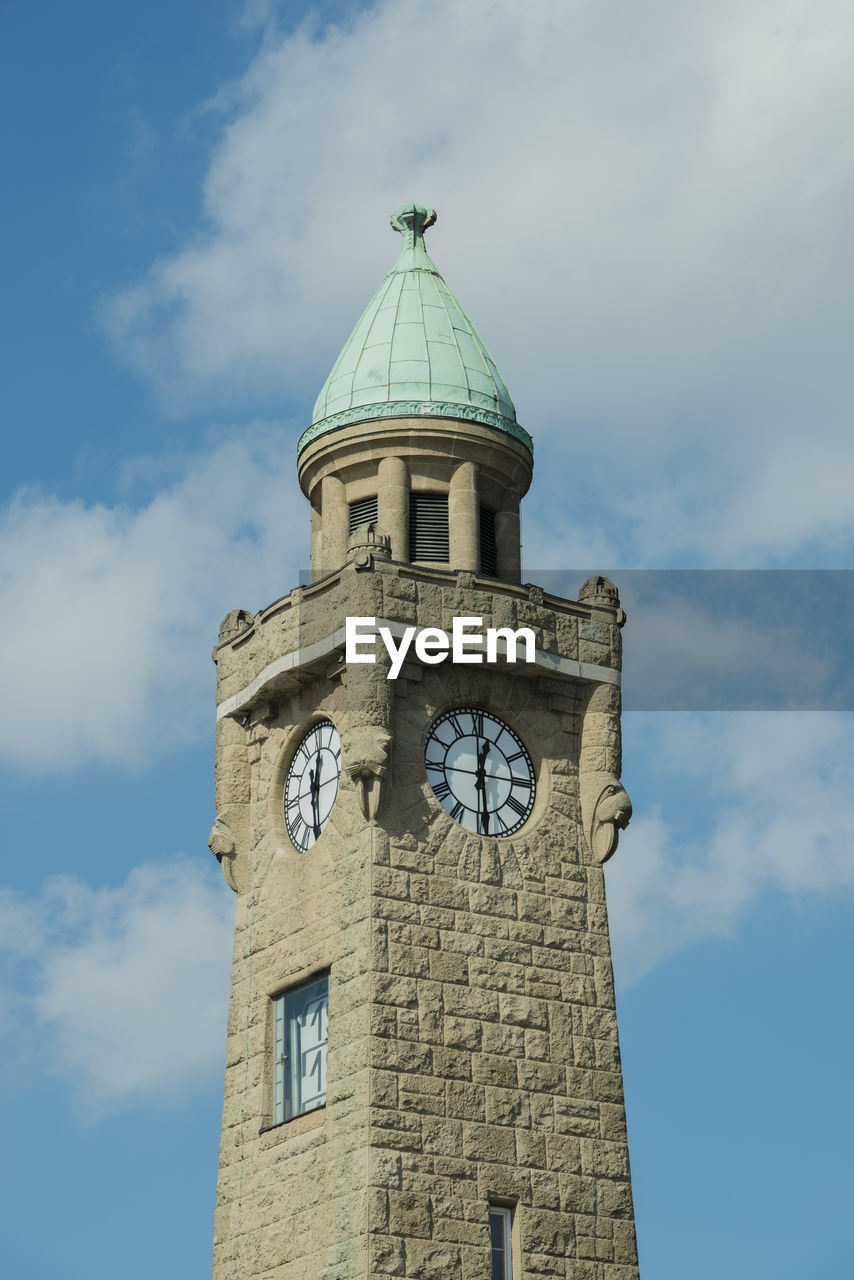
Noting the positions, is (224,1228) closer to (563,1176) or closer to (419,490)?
(563,1176)

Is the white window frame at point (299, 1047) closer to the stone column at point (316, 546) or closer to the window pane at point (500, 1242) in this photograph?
the window pane at point (500, 1242)

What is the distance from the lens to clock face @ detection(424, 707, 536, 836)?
35.2 meters

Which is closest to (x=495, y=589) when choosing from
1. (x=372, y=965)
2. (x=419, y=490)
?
(x=419, y=490)

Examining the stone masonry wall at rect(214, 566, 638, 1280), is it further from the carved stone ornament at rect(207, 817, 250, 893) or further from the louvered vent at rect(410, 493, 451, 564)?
the louvered vent at rect(410, 493, 451, 564)

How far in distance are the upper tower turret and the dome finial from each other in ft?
5.97

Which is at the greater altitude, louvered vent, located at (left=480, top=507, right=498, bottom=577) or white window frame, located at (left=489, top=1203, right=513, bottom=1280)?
louvered vent, located at (left=480, top=507, right=498, bottom=577)

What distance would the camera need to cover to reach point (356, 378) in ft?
126

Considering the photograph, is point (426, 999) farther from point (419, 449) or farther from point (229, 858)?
point (419, 449)

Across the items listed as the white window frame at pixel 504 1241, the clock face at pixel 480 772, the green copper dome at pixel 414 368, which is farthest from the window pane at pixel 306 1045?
the green copper dome at pixel 414 368

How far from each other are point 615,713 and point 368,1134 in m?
7.98

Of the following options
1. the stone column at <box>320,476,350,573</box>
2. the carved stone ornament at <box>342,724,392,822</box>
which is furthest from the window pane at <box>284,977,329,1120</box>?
the stone column at <box>320,476,350,573</box>

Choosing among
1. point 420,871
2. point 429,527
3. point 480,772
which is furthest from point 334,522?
point 420,871

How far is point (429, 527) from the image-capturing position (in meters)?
37.5

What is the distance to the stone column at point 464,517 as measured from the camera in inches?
1454
